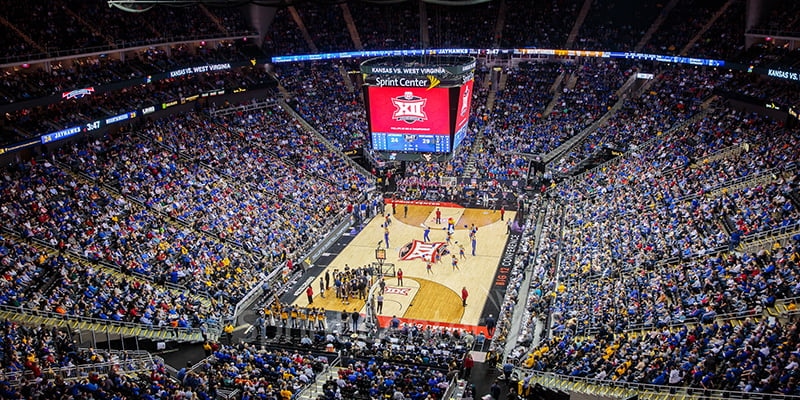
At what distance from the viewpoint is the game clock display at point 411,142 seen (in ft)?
123

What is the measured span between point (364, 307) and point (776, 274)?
52.6 feet

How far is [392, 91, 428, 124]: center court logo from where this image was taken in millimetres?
36406

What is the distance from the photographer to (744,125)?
3806 cm

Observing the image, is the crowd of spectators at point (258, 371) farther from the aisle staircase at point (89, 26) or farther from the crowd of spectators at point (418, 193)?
the aisle staircase at point (89, 26)

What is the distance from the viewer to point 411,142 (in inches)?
1505

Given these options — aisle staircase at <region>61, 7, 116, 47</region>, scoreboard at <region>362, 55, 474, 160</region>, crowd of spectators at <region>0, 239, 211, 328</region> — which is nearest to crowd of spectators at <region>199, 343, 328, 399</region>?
crowd of spectators at <region>0, 239, 211, 328</region>

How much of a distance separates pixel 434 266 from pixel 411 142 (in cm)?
763

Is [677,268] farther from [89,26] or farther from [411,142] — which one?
[89,26]

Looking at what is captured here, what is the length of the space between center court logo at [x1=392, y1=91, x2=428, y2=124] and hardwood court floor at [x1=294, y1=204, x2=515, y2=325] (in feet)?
21.8

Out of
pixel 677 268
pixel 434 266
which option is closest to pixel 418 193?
pixel 434 266

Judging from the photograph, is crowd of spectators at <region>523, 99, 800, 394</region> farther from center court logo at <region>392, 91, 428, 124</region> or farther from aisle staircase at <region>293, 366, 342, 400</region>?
center court logo at <region>392, 91, 428, 124</region>

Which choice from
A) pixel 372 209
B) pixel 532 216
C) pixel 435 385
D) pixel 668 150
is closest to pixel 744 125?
pixel 668 150

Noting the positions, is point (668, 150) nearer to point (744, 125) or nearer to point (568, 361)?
point (744, 125)

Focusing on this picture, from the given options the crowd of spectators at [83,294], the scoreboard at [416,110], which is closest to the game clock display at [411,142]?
the scoreboard at [416,110]
